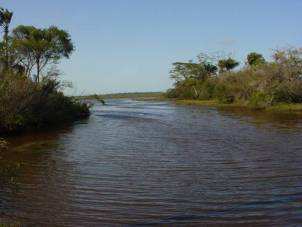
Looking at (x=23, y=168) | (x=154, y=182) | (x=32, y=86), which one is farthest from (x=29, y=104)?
(x=154, y=182)

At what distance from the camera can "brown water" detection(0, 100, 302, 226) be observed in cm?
988

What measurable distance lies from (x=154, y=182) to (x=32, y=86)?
759 inches

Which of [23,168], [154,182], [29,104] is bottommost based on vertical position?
[154,182]

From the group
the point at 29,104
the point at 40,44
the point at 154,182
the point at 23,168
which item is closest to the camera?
the point at 154,182

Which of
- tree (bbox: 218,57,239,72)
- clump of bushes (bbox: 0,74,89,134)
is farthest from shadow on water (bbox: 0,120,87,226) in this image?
tree (bbox: 218,57,239,72)

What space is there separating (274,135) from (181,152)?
27.6 feet

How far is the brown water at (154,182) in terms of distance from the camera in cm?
988

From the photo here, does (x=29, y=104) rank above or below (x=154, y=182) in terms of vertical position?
above

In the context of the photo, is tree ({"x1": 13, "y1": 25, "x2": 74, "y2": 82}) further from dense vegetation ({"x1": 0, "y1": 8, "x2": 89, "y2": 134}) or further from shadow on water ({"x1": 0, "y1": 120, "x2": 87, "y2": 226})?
shadow on water ({"x1": 0, "y1": 120, "x2": 87, "y2": 226})

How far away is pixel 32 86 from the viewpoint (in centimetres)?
3039

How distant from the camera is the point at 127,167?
15719mm

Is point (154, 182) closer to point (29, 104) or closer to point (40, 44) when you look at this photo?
point (29, 104)

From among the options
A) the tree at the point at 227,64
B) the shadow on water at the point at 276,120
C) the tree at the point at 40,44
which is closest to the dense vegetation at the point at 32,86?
the tree at the point at 40,44

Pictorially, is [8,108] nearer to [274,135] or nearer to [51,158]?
[51,158]
